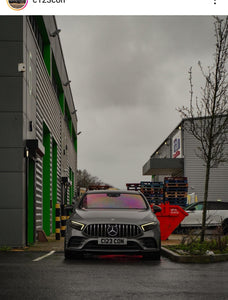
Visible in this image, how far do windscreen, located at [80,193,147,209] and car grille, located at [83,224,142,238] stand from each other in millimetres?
1315

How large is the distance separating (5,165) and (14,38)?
3370 mm

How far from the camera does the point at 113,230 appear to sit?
1123 centimetres

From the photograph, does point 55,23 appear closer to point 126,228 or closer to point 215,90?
point 215,90

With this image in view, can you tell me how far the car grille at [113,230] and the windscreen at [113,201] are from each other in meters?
1.32

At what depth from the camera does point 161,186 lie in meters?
33.2

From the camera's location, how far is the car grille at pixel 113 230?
11.2 metres

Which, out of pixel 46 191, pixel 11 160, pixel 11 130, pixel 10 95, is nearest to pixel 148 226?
pixel 11 160

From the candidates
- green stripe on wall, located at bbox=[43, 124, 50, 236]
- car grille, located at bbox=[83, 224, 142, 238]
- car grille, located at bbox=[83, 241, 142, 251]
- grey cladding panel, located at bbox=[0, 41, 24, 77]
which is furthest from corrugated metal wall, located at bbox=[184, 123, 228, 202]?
car grille, located at bbox=[83, 241, 142, 251]

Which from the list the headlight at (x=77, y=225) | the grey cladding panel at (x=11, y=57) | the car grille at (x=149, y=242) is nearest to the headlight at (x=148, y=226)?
the car grille at (x=149, y=242)

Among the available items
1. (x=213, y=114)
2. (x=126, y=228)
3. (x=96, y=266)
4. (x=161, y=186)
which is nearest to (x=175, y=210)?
(x=213, y=114)

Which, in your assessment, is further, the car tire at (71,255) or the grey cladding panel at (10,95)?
the grey cladding panel at (10,95)

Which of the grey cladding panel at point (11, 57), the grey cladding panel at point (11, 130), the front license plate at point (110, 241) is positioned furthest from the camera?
the grey cladding panel at point (11, 57)

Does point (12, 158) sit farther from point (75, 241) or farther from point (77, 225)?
point (75, 241)

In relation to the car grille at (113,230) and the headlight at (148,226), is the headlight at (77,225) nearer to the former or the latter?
the car grille at (113,230)
